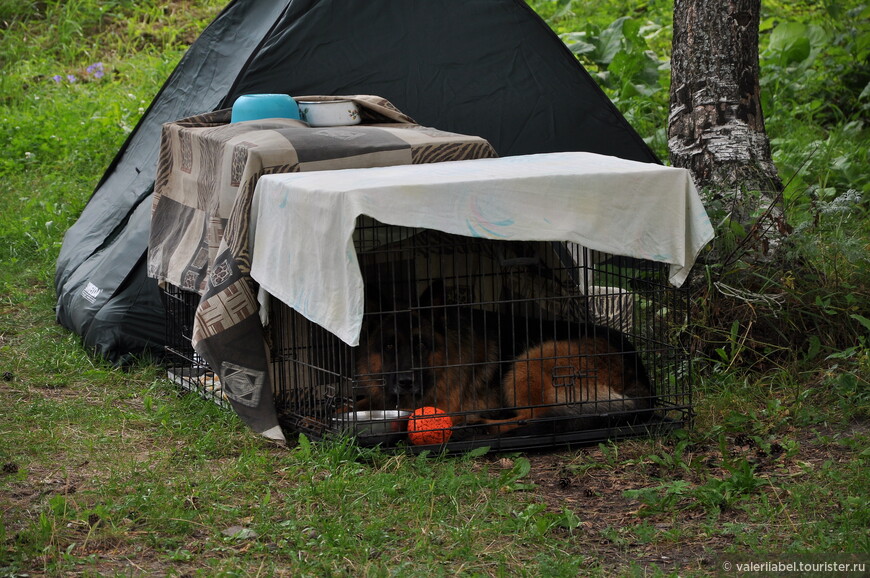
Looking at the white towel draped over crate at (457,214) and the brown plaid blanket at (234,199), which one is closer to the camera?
the white towel draped over crate at (457,214)

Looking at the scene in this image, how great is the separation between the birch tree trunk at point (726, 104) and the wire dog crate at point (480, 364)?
3.00 feet

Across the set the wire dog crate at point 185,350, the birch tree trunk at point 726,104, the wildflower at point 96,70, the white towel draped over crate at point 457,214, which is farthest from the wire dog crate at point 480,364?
the wildflower at point 96,70

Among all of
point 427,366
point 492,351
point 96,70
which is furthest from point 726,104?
point 96,70

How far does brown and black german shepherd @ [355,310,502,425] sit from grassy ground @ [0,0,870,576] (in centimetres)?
31

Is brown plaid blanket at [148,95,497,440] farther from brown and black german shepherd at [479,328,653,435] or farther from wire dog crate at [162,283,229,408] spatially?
brown and black german shepherd at [479,328,653,435]

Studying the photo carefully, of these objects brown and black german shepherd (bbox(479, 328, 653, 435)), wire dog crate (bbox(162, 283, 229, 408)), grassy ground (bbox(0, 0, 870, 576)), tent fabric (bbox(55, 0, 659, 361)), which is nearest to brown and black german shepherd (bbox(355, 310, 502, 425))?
brown and black german shepherd (bbox(479, 328, 653, 435))

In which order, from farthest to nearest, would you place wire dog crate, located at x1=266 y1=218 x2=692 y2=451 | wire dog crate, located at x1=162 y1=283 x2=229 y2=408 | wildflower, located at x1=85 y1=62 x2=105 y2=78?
wildflower, located at x1=85 y1=62 x2=105 y2=78 → wire dog crate, located at x1=162 y1=283 x2=229 y2=408 → wire dog crate, located at x1=266 y1=218 x2=692 y2=451

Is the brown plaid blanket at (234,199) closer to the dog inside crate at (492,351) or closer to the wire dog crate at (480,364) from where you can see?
the wire dog crate at (480,364)

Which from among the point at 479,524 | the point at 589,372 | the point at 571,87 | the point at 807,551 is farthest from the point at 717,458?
the point at 571,87

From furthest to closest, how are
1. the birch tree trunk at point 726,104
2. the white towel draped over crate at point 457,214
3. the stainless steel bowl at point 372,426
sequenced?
the birch tree trunk at point 726,104, the stainless steel bowl at point 372,426, the white towel draped over crate at point 457,214

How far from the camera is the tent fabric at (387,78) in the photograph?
500cm

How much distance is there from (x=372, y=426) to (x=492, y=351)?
75 cm

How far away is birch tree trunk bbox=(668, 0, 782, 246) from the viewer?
14.8 ft

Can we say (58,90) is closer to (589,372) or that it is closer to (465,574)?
(589,372)
